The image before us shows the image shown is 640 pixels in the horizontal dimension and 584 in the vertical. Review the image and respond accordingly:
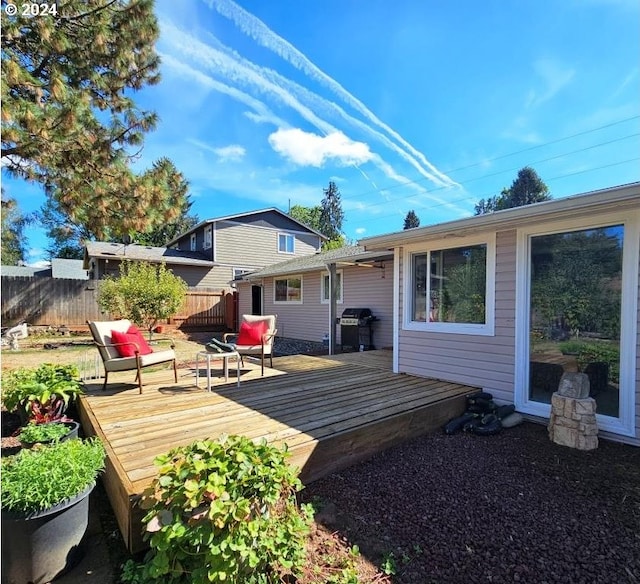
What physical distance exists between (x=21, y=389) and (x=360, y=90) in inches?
479

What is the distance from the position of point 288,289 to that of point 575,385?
412 inches

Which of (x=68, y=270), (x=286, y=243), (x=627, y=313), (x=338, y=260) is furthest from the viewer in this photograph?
(x=68, y=270)

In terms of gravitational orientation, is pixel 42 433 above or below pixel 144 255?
below

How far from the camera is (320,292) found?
1152cm

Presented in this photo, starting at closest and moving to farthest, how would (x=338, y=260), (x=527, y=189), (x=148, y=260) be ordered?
1. (x=338, y=260)
2. (x=148, y=260)
3. (x=527, y=189)

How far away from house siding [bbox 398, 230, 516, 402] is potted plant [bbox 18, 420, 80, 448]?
14.8 ft

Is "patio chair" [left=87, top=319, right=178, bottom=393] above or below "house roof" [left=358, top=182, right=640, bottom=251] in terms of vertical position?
below

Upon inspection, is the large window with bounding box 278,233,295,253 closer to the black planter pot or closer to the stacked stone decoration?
the stacked stone decoration

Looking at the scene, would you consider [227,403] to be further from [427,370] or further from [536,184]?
[536,184]

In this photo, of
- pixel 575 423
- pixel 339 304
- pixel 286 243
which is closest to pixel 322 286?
pixel 339 304

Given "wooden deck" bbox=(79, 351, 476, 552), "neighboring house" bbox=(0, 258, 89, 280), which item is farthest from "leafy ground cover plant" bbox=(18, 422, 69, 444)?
"neighboring house" bbox=(0, 258, 89, 280)

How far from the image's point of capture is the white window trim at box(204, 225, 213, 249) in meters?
17.8

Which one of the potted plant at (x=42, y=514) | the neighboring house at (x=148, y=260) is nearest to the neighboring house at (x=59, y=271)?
the neighboring house at (x=148, y=260)

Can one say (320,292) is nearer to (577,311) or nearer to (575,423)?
(577,311)
